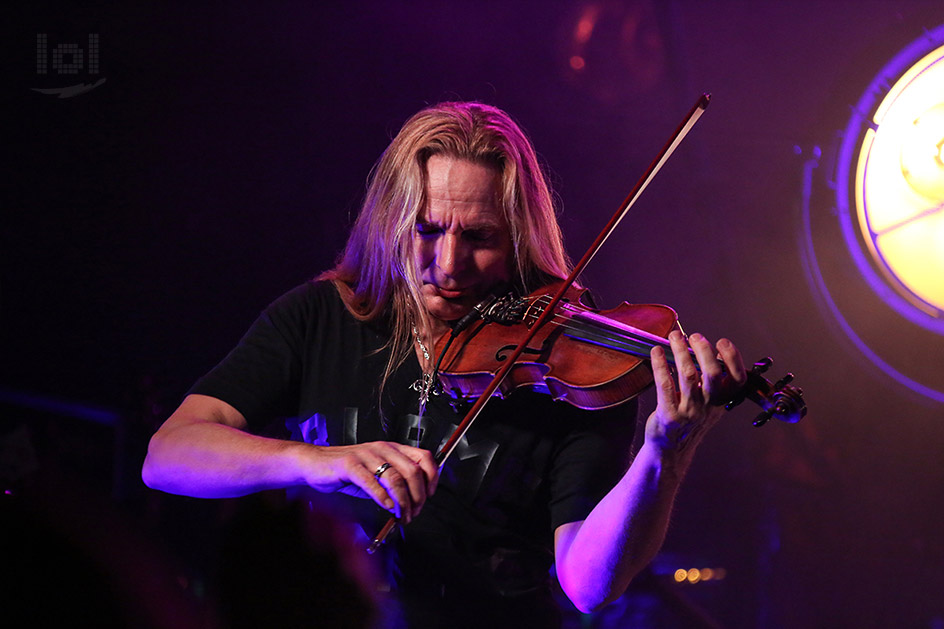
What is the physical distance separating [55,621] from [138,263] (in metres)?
1.25

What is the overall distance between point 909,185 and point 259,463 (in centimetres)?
271

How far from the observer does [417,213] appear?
1.65 meters

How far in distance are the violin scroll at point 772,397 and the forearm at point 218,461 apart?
0.76 metres

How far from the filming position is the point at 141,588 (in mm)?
2697

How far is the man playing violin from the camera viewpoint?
1.36 metres

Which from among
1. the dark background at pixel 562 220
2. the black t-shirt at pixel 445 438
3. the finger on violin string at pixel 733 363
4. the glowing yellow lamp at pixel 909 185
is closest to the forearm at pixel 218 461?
the black t-shirt at pixel 445 438

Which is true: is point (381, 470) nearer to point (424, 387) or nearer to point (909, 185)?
point (424, 387)

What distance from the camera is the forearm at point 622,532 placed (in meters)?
1.33

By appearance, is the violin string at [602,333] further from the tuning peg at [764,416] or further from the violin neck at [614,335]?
the tuning peg at [764,416]

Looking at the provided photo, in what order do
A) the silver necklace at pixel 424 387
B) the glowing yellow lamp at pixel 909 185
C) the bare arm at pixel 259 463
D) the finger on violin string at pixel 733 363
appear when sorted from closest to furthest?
the bare arm at pixel 259 463 < the finger on violin string at pixel 733 363 < the silver necklace at pixel 424 387 < the glowing yellow lamp at pixel 909 185

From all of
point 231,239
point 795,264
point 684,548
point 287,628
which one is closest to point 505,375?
point 287,628
